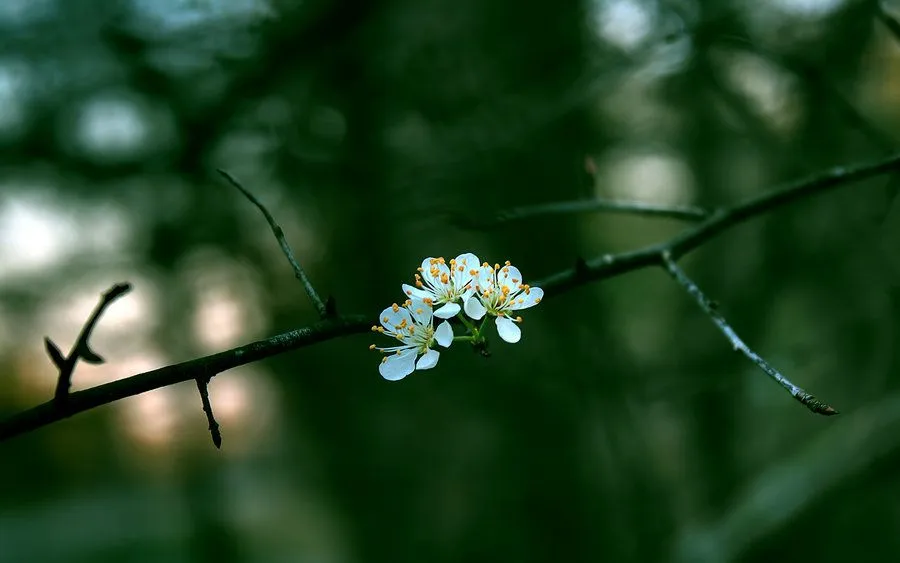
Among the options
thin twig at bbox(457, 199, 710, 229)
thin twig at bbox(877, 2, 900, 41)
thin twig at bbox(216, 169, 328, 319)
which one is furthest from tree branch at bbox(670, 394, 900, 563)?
thin twig at bbox(216, 169, 328, 319)

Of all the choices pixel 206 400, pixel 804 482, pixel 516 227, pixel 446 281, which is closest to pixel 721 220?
pixel 446 281

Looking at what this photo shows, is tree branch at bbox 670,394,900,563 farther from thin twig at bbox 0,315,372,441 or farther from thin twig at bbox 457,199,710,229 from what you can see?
thin twig at bbox 0,315,372,441

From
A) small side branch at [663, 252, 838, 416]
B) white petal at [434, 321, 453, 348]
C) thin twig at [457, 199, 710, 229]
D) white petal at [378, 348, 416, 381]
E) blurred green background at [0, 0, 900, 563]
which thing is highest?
blurred green background at [0, 0, 900, 563]

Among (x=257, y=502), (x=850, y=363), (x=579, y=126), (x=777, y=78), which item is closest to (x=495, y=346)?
A: (x=579, y=126)

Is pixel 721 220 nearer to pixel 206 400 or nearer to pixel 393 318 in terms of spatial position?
pixel 393 318

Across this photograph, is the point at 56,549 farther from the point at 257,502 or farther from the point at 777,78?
the point at 777,78

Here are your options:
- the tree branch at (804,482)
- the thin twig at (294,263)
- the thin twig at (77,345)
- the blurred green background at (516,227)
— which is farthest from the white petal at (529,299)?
the tree branch at (804,482)
